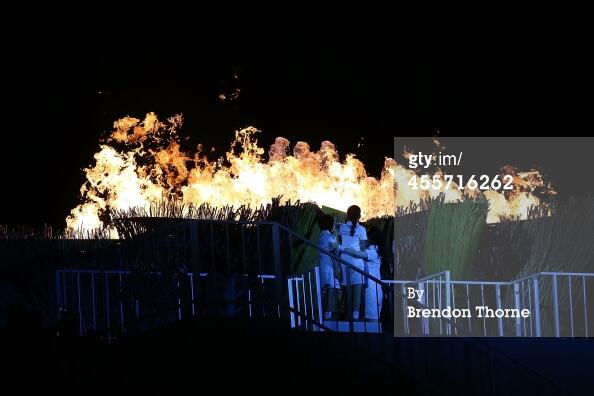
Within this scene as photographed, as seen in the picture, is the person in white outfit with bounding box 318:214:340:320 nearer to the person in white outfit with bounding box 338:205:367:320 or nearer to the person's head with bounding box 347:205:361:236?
the person in white outfit with bounding box 338:205:367:320

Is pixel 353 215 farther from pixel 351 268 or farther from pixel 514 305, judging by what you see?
pixel 514 305

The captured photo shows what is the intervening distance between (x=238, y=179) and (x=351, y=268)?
9002 mm

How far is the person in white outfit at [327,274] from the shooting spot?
16.5 m

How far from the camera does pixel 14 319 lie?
13164 millimetres

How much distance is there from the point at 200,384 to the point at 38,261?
6.01 metres

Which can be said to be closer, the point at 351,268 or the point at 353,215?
the point at 351,268

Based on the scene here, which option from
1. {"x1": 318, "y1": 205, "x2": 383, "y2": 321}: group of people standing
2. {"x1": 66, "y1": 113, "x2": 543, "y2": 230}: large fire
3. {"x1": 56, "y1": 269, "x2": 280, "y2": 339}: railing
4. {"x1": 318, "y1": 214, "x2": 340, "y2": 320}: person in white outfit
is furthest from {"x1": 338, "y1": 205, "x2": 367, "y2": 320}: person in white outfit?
{"x1": 66, "y1": 113, "x2": 543, "y2": 230}: large fire

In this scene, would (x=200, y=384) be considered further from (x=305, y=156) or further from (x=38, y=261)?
(x=305, y=156)

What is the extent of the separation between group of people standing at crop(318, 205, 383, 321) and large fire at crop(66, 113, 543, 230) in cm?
489

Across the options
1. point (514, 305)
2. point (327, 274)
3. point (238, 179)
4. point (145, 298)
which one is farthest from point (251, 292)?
point (238, 179)

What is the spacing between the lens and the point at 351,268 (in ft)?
Result: 53.4

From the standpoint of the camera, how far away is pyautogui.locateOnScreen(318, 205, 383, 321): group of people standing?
16.4 meters

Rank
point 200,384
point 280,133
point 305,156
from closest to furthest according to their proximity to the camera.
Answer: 1. point 200,384
2. point 305,156
3. point 280,133

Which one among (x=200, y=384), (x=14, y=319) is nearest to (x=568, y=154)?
(x=200, y=384)
